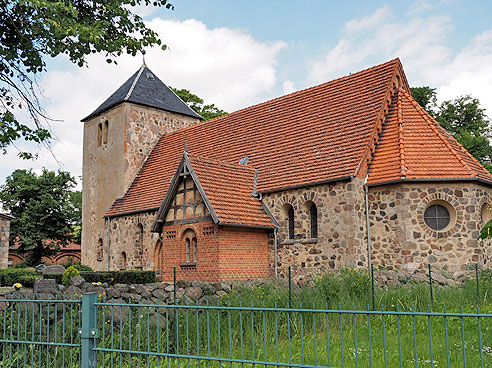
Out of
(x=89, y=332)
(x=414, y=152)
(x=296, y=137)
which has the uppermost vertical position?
(x=296, y=137)

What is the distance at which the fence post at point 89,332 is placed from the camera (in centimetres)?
512

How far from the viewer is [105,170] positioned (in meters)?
26.6

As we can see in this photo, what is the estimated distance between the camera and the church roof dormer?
26406 mm

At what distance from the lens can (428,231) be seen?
1513 cm

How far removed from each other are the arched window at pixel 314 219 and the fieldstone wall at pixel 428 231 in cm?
207

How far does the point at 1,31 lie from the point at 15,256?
4379cm

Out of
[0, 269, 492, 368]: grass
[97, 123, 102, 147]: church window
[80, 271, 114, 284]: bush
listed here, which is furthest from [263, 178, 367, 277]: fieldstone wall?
[97, 123, 102, 147]: church window

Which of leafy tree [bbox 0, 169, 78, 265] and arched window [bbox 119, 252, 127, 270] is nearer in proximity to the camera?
arched window [bbox 119, 252, 127, 270]

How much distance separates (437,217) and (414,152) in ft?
7.22

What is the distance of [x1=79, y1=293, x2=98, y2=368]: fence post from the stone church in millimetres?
9986

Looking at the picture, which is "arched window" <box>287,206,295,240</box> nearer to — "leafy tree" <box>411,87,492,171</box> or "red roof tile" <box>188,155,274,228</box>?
"red roof tile" <box>188,155,274,228</box>

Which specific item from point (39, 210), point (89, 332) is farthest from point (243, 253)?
point (39, 210)

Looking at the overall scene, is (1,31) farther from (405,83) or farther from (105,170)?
(105,170)

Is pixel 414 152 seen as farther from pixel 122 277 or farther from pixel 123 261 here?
pixel 123 261
